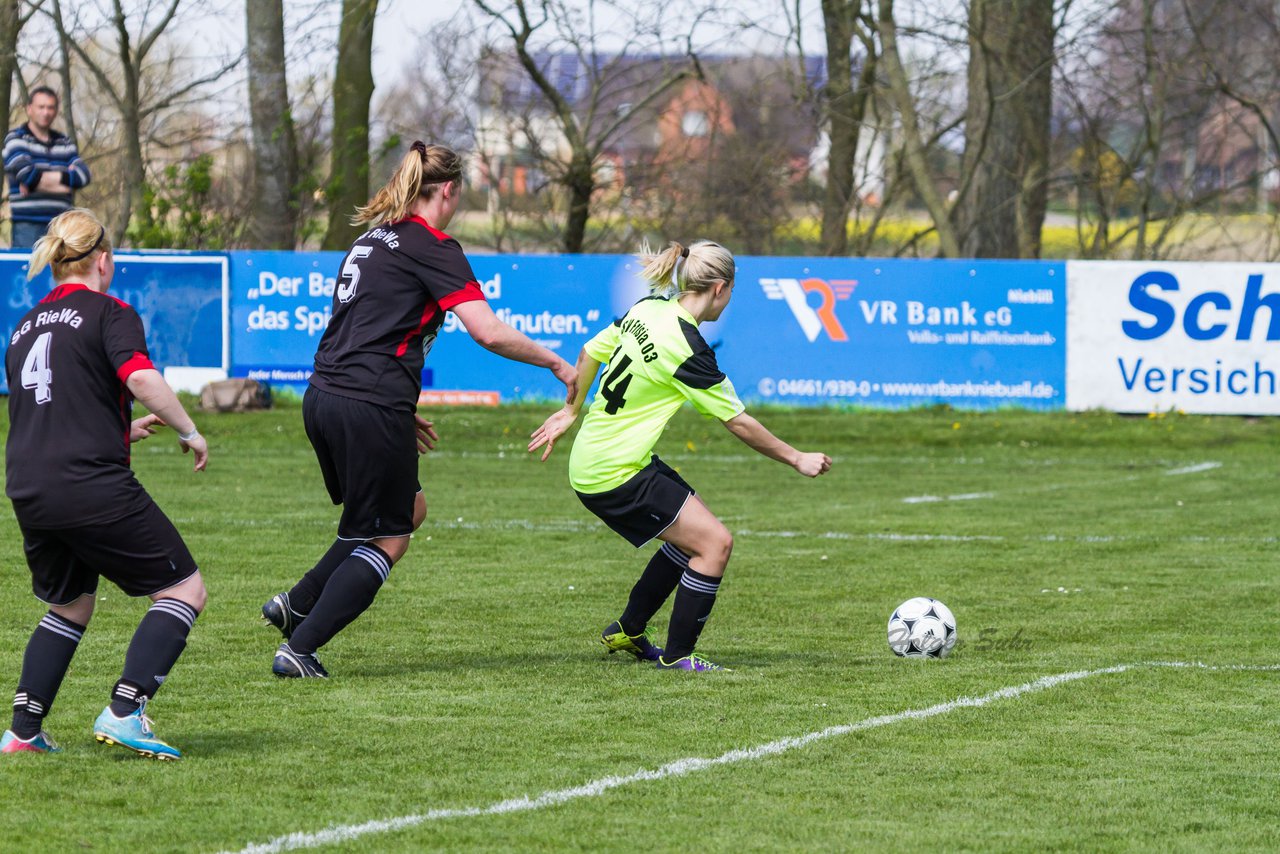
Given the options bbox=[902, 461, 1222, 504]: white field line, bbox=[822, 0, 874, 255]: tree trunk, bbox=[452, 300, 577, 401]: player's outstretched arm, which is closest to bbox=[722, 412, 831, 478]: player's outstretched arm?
bbox=[452, 300, 577, 401]: player's outstretched arm

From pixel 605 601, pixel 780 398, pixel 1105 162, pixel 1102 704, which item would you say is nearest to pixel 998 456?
pixel 780 398

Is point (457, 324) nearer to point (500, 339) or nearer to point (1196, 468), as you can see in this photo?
point (1196, 468)

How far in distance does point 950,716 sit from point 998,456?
1218cm

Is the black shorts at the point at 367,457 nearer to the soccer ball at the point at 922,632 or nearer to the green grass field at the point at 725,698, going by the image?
the green grass field at the point at 725,698

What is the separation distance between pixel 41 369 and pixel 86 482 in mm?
356

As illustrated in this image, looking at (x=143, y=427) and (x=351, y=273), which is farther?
(x=351, y=273)

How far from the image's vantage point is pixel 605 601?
30.4ft

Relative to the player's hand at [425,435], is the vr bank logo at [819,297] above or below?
below

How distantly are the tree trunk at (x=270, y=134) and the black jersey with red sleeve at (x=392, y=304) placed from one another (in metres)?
18.1

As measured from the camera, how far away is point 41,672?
17.6 feet

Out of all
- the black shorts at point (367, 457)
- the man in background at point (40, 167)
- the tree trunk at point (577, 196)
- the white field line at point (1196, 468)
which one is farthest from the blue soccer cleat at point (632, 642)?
the tree trunk at point (577, 196)

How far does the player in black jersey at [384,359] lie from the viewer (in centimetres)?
663

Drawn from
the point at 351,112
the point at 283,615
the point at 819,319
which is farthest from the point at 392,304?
the point at 351,112

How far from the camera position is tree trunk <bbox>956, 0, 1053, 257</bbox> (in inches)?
983
